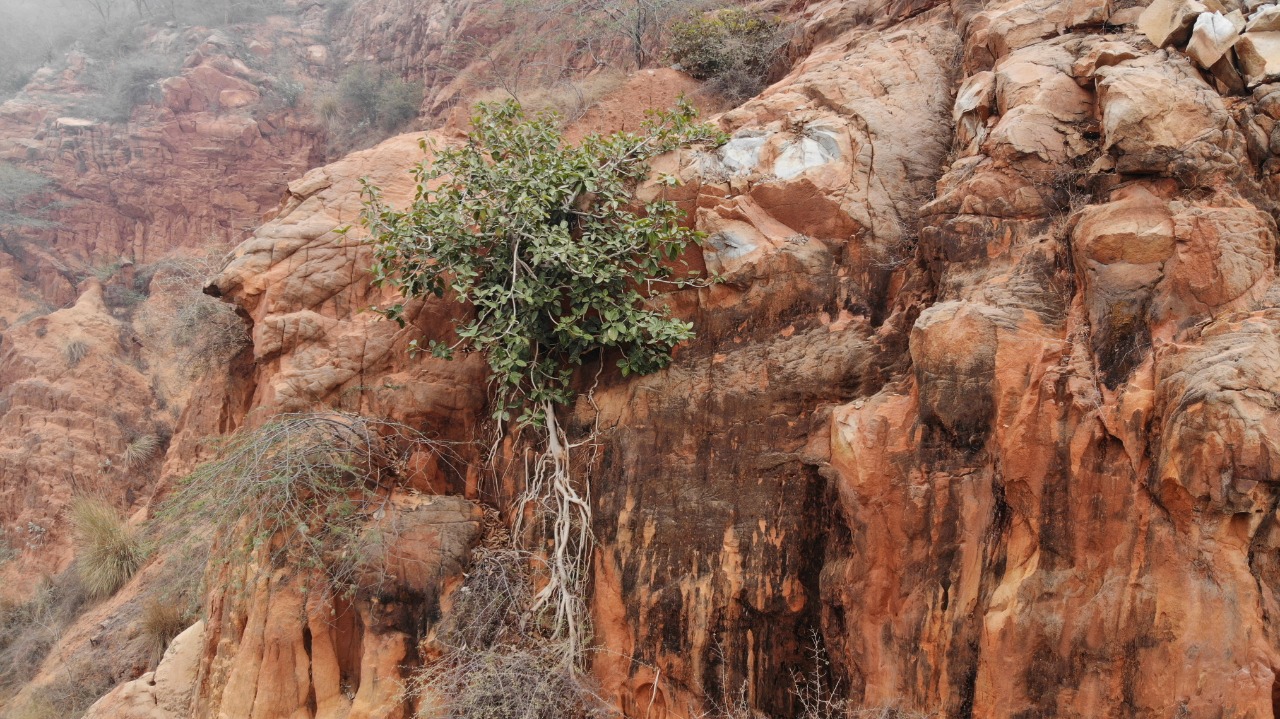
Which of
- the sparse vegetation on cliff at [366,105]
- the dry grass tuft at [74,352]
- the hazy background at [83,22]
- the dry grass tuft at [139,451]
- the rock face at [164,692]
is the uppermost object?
the hazy background at [83,22]

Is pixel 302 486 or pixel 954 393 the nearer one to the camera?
pixel 954 393

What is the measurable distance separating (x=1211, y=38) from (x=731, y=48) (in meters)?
5.62

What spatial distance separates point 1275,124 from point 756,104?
3.57m

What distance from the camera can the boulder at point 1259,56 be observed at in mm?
4609

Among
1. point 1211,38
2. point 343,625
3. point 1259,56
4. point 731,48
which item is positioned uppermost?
point 1211,38

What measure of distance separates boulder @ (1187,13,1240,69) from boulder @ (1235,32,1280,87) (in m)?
0.07

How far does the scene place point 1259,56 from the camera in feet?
15.2

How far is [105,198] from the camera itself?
19.2m

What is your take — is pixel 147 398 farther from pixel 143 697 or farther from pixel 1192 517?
pixel 1192 517

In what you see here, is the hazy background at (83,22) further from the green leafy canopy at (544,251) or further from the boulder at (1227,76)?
the boulder at (1227,76)

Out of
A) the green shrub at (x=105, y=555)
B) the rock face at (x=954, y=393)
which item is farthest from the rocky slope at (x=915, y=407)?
the green shrub at (x=105, y=555)

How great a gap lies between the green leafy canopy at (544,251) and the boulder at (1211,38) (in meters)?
3.25

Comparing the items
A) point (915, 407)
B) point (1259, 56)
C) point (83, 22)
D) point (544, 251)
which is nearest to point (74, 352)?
point (544, 251)

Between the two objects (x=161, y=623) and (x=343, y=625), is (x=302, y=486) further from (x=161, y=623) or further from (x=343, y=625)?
(x=161, y=623)
